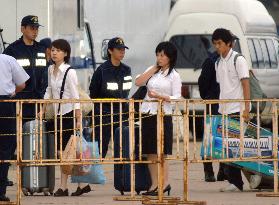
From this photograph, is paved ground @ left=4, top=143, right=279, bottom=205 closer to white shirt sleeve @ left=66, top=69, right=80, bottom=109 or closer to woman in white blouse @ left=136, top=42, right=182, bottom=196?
woman in white blouse @ left=136, top=42, right=182, bottom=196

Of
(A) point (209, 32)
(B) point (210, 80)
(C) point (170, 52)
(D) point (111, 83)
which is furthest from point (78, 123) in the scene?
(A) point (209, 32)

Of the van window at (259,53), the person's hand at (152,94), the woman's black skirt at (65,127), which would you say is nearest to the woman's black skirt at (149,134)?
the person's hand at (152,94)

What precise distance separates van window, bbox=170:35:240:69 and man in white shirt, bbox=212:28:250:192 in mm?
12526

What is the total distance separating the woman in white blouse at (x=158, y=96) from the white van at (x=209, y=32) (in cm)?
1287

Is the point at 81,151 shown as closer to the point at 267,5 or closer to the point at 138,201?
the point at 138,201

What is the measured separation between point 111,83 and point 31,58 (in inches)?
55.1

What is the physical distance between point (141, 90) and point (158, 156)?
65.1 inches

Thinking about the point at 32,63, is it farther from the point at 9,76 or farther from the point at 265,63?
the point at 265,63

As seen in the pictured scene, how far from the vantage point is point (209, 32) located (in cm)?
2873

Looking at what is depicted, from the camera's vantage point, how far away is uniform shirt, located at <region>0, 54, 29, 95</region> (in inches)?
557

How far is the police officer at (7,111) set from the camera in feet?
46.3

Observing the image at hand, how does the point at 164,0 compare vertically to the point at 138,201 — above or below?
above

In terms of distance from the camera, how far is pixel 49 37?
67.5 feet

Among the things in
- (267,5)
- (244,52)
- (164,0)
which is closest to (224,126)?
(244,52)
